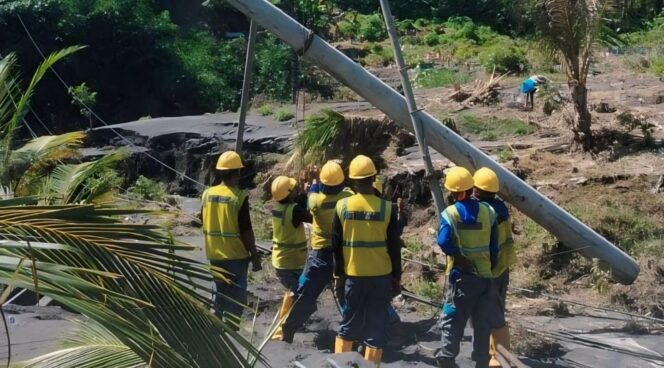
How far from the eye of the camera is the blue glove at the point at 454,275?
7781 mm

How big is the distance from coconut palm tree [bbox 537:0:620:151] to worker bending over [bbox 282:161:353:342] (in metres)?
5.52

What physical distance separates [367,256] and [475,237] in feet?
2.80

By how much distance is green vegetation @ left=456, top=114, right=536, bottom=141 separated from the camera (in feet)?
51.5

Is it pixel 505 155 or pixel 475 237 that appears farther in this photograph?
pixel 505 155

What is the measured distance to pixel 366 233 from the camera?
7.83 m

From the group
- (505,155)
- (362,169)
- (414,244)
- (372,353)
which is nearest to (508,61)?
(505,155)

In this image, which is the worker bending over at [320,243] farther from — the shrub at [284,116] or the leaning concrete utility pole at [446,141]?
the shrub at [284,116]

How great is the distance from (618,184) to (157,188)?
26.2 ft

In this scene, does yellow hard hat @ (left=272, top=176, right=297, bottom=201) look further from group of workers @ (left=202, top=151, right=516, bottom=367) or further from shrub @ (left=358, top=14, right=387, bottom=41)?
shrub @ (left=358, top=14, right=387, bottom=41)

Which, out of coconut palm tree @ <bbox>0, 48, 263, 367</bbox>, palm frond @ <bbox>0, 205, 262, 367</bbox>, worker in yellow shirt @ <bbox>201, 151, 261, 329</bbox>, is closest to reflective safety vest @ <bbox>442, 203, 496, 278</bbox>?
worker in yellow shirt @ <bbox>201, 151, 261, 329</bbox>

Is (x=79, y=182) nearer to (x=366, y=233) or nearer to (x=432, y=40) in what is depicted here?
(x=366, y=233)

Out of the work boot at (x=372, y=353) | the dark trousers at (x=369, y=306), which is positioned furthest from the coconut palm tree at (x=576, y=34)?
the work boot at (x=372, y=353)

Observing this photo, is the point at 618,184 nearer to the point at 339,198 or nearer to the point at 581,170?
the point at 581,170

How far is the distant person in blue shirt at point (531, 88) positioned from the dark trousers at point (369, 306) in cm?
912
